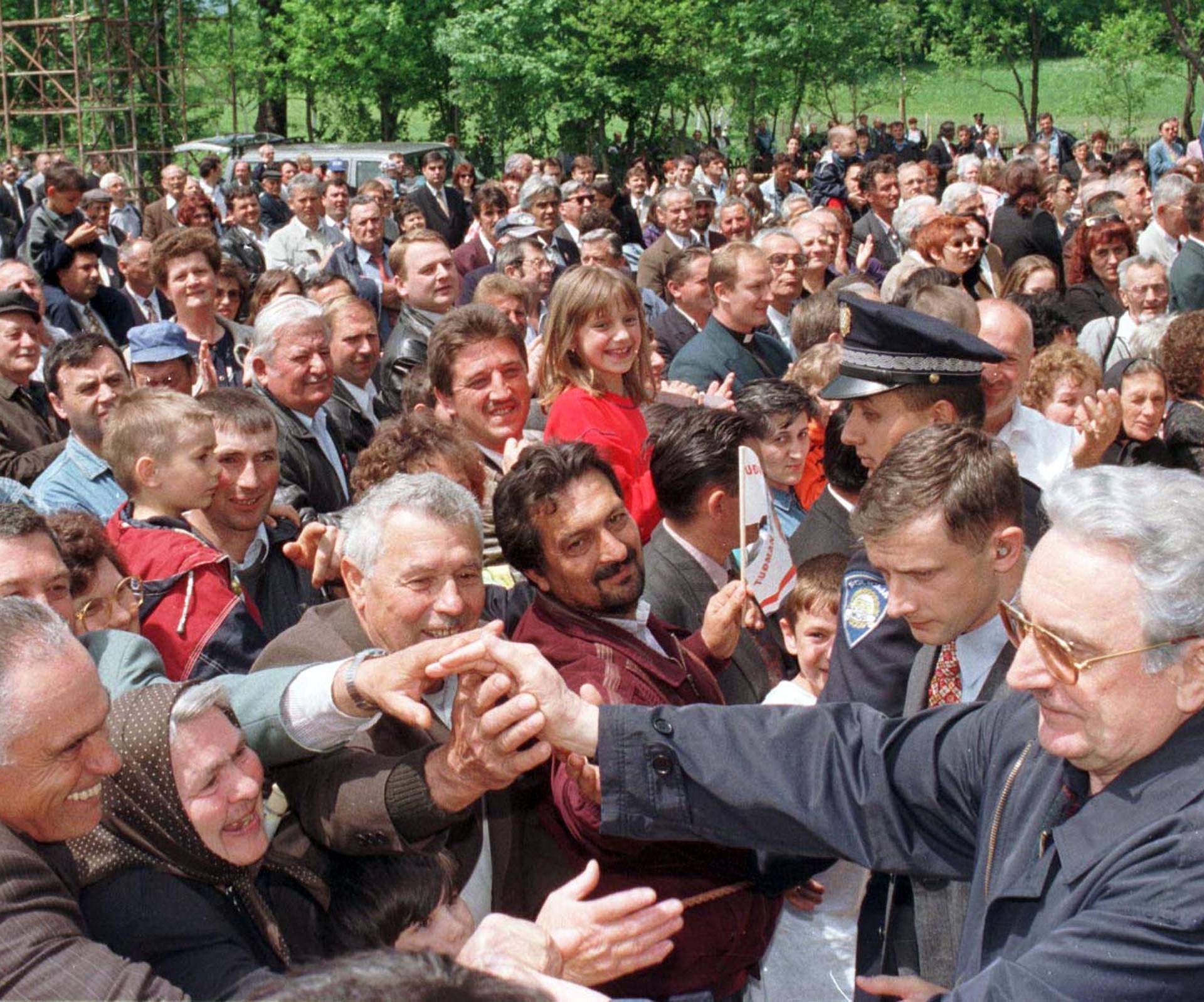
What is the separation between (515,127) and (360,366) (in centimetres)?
2358

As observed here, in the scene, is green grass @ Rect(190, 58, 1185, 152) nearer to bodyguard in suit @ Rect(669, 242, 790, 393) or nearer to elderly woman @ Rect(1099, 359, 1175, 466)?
bodyguard in suit @ Rect(669, 242, 790, 393)

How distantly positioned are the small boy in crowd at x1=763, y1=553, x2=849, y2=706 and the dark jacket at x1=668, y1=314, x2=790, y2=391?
2348 mm

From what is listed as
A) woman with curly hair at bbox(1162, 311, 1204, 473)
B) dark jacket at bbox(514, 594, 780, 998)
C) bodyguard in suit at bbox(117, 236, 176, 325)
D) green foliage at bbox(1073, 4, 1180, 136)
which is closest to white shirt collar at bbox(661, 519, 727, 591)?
dark jacket at bbox(514, 594, 780, 998)

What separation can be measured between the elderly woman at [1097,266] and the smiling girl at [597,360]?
12.2 ft

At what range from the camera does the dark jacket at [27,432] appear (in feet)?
18.7

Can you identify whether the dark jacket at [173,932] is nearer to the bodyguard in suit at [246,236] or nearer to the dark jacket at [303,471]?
the dark jacket at [303,471]

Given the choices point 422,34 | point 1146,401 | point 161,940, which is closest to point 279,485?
point 161,940

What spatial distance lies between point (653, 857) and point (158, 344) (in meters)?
3.82

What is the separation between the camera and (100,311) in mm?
8570

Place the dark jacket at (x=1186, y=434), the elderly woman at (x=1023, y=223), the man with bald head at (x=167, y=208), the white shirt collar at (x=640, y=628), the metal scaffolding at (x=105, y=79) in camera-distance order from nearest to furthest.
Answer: the white shirt collar at (x=640, y=628)
the dark jacket at (x=1186, y=434)
the elderly woman at (x=1023, y=223)
the man with bald head at (x=167, y=208)
the metal scaffolding at (x=105, y=79)

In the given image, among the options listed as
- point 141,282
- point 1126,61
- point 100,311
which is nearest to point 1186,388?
point 100,311

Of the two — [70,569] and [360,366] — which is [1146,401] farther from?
[70,569]

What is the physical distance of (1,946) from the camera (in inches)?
82.4

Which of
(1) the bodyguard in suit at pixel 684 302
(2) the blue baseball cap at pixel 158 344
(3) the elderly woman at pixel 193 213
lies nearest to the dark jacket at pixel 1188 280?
(1) the bodyguard in suit at pixel 684 302
